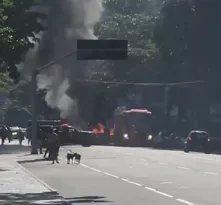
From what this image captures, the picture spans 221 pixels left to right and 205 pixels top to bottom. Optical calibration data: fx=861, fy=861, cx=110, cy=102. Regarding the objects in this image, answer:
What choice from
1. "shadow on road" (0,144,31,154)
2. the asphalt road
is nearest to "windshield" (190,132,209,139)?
"shadow on road" (0,144,31,154)

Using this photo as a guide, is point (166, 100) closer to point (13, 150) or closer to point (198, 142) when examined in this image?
point (198, 142)

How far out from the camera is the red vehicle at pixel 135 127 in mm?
78438

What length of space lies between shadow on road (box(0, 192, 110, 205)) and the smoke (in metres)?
37.6

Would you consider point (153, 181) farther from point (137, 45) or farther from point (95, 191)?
point (137, 45)

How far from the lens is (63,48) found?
64.0 m

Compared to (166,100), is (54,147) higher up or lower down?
lower down

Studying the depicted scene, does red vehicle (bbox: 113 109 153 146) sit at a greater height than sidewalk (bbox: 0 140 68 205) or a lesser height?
greater

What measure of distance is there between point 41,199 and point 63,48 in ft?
147

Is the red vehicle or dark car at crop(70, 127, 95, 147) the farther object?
the red vehicle

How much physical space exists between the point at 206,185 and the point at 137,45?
2965 inches

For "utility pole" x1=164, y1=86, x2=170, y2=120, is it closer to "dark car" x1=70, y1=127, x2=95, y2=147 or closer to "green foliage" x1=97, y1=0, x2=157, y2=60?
"green foliage" x1=97, y1=0, x2=157, y2=60

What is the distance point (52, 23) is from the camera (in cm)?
6234

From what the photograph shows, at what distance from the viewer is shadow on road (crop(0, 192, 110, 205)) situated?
19.0m

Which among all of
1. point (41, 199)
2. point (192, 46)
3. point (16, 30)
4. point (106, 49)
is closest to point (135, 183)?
point (16, 30)
